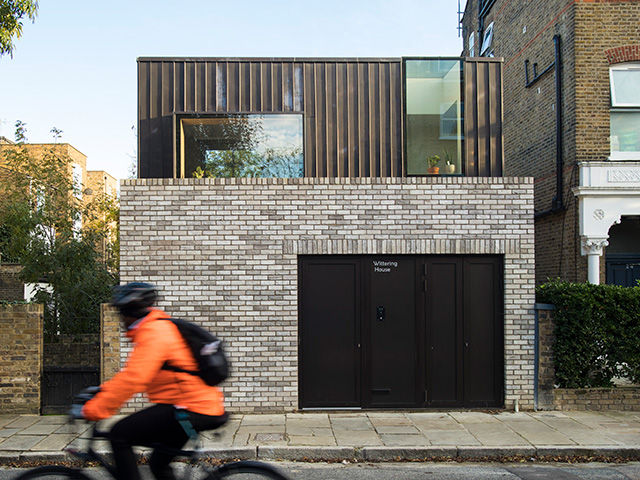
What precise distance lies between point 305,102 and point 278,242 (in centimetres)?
237

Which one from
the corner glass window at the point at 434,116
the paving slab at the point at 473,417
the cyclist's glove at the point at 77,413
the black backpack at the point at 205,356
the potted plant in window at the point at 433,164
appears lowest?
the paving slab at the point at 473,417

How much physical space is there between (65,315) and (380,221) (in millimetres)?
5561

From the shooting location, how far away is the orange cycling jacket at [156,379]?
12.3 feet

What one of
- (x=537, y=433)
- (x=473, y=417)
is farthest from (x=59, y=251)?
(x=537, y=433)

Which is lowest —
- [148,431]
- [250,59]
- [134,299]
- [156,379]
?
[148,431]

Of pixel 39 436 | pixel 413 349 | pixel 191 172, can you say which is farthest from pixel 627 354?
pixel 39 436

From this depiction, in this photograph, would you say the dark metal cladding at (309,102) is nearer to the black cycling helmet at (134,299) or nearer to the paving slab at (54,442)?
the paving slab at (54,442)

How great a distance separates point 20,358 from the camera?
9070 millimetres

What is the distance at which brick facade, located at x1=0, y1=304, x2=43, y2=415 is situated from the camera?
9016mm

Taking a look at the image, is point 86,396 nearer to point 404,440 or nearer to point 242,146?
point 404,440

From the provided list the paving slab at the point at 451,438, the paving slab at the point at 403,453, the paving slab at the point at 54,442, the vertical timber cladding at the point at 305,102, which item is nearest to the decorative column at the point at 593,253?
the vertical timber cladding at the point at 305,102

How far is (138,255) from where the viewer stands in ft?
30.2

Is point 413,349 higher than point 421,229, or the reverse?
point 421,229

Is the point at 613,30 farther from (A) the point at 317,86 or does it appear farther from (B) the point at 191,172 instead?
(B) the point at 191,172
